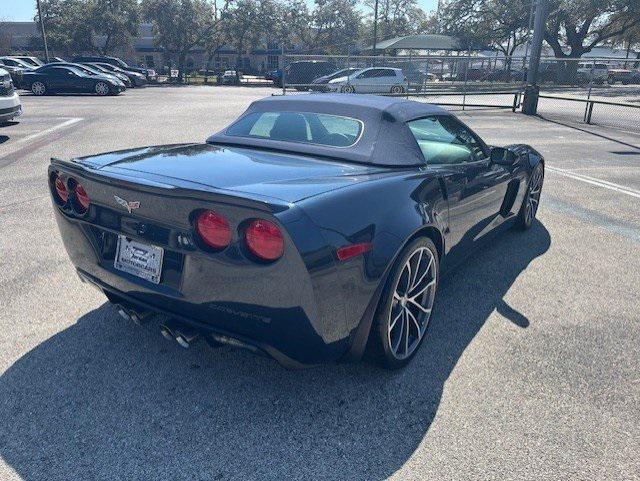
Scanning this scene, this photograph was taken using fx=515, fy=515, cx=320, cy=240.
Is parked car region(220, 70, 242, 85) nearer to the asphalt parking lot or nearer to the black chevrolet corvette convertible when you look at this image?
the asphalt parking lot

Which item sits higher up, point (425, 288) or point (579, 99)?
point (579, 99)

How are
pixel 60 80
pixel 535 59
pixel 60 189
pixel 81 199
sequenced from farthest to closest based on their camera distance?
pixel 60 80 < pixel 535 59 < pixel 60 189 < pixel 81 199

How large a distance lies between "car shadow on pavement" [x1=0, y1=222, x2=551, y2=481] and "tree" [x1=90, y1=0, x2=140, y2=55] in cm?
5564

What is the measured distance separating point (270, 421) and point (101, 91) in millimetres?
25655

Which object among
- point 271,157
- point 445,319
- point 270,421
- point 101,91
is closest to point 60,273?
point 271,157

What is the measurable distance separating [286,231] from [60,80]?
26132 mm

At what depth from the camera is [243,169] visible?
265 cm

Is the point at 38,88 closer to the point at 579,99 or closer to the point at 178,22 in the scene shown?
the point at 579,99

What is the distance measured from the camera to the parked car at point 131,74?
34.6 meters

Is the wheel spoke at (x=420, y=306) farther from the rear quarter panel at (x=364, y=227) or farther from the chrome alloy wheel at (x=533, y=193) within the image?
the chrome alloy wheel at (x=533, y=193)

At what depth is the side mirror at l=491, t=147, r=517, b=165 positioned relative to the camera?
3.83 meters

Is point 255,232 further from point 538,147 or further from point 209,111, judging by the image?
point 209,111

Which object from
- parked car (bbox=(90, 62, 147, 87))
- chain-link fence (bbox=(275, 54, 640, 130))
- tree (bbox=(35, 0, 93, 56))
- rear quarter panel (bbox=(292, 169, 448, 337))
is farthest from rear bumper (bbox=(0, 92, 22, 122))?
tree (bbox=(35, 0, 93, 56))

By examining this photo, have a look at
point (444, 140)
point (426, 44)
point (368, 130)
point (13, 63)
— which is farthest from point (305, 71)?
point (368, 130)
